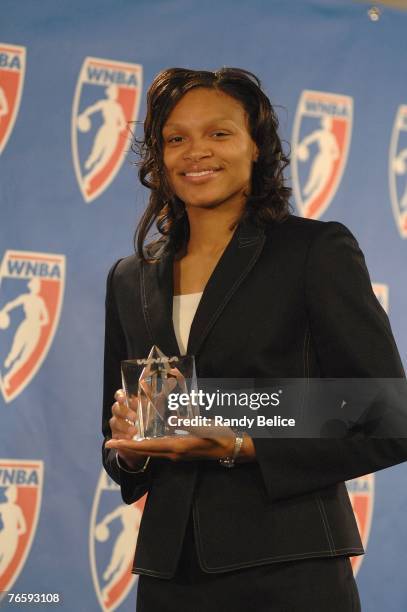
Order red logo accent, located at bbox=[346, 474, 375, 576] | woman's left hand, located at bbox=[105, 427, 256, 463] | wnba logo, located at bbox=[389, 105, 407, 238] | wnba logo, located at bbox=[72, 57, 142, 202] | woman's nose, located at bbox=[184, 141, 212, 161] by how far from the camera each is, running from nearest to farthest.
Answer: woman's left hand, located at bbox=[105, 427, 256, 463] → woman's nose, located at bbox=[184, 141, 212, 161] → wnba logo, located at bbox=[72, 57, 142, 202] → red logo accent, located at bbox=[346, 474, 375, 576] → wnba logo, located at bbox=[389, 105, 407, 238]

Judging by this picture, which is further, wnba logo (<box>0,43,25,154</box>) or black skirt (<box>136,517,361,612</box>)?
wnba logo (<box>0,43,25,154</box>)

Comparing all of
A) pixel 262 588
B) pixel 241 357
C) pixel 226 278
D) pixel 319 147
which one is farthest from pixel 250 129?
pixel 319 147

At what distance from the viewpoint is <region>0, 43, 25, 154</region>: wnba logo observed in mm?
2678

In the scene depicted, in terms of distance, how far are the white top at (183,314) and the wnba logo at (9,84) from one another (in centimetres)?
136

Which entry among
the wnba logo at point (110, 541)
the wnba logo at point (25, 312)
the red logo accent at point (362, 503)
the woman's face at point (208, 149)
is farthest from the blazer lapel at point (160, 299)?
the red logo accent at point (362, 503)

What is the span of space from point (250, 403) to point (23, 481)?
1380mm

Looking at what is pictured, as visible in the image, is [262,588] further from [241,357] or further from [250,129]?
[250,129]

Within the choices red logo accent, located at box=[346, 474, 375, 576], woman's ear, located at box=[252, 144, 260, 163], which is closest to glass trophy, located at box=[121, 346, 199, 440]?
woman's ear, located at box=[252, 144, 260, 163]

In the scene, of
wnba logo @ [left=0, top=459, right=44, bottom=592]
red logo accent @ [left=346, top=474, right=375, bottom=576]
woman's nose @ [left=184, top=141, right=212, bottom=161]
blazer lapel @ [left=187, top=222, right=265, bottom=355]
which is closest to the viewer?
blazer lapel @ [left=187, top=222, right=265, bottom=355]

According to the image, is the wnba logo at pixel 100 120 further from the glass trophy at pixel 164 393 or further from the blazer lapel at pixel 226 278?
the glass trophy at pixel 164 393

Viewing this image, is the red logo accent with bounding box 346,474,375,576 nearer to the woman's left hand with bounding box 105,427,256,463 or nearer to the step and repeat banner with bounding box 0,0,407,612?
the step and repeat banner with bounding box 0,0,407,612

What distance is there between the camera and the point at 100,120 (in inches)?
109

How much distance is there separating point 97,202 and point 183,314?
1337 millimetres

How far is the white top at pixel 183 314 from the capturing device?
4.76 feet
